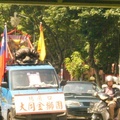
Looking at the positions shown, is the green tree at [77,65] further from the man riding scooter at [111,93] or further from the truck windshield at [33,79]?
the man riding scooter at [111,93]

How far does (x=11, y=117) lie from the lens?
53.5 ft

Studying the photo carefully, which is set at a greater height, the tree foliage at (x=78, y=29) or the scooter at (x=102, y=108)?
the tree foliage at (x=78, y=29)

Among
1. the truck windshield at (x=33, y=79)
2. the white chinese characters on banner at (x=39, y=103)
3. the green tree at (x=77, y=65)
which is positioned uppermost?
the truck windshield at (x=33, y=79)

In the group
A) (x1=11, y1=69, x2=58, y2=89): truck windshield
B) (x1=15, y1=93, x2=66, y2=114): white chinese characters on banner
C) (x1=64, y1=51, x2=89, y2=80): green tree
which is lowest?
(x1=64, y1=51, x2=89, y2=80): green tree

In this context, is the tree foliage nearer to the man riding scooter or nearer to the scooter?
the man riding scooter

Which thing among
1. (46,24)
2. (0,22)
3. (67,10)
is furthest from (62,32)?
(67,10)

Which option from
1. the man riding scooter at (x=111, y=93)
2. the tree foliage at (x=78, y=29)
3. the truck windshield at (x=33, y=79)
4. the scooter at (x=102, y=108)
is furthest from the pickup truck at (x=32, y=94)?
the tree foliage at (x=78, y=29)

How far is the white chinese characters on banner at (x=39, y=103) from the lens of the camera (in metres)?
15.8

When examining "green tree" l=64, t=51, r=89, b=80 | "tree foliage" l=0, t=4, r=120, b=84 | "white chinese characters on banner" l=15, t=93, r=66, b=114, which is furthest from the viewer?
"green tree" l=64, t=51, r=89, b=80

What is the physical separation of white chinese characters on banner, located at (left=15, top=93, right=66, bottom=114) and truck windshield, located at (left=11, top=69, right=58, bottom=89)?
2.21 ft

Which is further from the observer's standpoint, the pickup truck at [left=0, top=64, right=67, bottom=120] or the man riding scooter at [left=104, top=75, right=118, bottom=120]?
the pickup truck at [left=0, top=64, right=67, bottom=120]

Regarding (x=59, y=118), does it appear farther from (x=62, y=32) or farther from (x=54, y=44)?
(x=54, y=44)

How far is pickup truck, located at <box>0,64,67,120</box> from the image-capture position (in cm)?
1588

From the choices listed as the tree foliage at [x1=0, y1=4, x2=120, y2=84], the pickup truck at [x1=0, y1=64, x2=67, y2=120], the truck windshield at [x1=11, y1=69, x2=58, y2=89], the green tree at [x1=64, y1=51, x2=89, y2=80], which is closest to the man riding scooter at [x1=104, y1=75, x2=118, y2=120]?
the pickup truck at [x1=0, y1=64, x2=67, y2=120]
